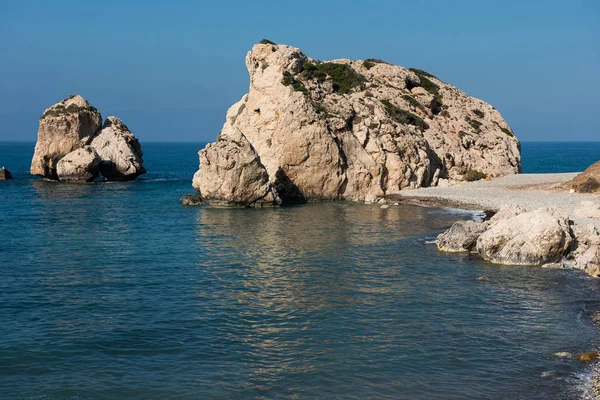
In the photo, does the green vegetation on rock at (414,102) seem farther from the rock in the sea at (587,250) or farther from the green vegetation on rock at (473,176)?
the rock in the sea at (587,250)

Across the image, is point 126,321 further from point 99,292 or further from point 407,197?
point 407,197

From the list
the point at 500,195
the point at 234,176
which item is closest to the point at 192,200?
the point at 234,176

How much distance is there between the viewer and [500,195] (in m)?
54.8

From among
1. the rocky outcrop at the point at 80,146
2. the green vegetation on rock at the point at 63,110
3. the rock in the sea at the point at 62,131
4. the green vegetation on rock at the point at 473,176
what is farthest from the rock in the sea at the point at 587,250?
the green vegetation on rock at the point at 63,110

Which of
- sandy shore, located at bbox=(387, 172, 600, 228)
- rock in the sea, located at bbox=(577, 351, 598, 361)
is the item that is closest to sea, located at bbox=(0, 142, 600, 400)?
rock in the sea, located at bbox=(577, 351, 598, 361)

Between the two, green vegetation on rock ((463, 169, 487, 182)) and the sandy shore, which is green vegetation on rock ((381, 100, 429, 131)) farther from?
the sandy shore

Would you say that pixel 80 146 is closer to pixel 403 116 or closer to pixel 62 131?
pixel 62 131

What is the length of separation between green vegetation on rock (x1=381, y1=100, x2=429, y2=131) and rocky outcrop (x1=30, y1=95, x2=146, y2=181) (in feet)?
109

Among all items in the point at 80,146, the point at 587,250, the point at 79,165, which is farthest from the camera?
the point at 80,146

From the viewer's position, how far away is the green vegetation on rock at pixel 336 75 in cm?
6594

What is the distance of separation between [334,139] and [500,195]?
15.0m

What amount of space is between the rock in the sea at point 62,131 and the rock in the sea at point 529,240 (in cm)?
5900

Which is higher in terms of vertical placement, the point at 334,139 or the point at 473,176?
the point at 334,139

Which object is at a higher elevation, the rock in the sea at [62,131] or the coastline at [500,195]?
the rock in the sea at [62,131]
